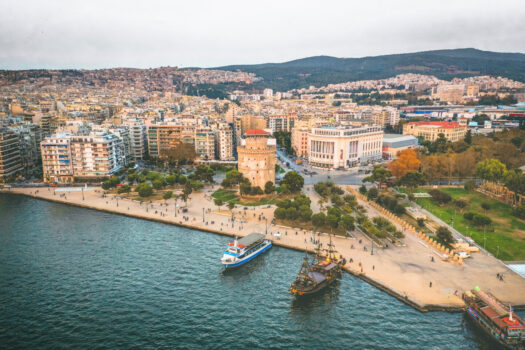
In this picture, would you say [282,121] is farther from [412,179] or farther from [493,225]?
[493,225]

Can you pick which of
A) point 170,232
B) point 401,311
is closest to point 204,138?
point 170,232

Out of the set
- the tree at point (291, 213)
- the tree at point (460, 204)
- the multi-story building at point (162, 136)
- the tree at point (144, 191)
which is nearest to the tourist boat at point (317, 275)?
the tree at point (291, 213)

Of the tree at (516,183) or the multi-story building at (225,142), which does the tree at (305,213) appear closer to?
the tree at (516,183)

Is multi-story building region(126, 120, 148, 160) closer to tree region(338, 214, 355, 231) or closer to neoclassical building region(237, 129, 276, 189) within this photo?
neoclassical building region(237, 129, 276, 189)

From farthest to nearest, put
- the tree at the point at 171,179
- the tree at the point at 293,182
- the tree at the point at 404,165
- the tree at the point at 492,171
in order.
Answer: the tree at the point at 404,165 < the tree at the point at 171,179 < the tree at the point at 293,182 < the tree at the point at 492,171

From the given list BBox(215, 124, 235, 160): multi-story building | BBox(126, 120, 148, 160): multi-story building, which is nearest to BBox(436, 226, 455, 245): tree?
BBox(215, 124, 235, 160): multi-story building

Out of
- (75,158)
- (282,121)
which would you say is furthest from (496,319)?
(282,121)
